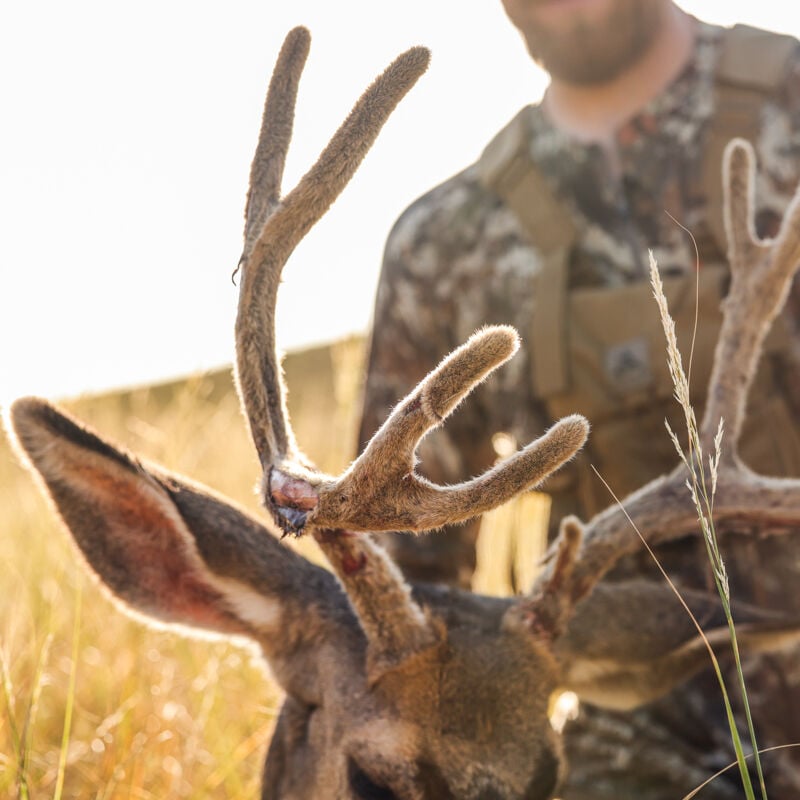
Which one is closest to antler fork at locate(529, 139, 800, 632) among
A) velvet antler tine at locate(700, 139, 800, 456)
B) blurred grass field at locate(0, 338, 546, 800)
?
velvet antler tine at locate(700, 139, 800, 456)

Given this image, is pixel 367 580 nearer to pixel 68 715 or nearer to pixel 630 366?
pixel 68 715

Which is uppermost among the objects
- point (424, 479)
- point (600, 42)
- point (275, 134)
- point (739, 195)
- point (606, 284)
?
point (600, 42)

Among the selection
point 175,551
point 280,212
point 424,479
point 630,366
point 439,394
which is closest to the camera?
point 439,394

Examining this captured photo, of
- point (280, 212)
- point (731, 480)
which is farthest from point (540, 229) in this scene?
point (280, 212)

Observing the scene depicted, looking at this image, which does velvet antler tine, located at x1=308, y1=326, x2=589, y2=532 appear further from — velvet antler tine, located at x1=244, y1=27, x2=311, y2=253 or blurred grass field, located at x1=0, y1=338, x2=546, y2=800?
velvet antler tine, located at x1=244, y1=27, x2=311, y2=253

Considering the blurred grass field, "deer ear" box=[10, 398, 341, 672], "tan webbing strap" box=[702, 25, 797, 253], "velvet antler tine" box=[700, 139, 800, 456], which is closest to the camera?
"deer ear" box=[10, 398, 341, 672]

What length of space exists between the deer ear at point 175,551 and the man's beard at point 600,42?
7.67 ft

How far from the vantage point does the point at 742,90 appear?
12.1 feet

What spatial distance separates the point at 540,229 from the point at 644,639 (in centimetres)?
189

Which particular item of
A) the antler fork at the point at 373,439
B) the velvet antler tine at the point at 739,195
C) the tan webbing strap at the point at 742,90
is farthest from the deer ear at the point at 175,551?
the tan webbing strap at the point at 742,90

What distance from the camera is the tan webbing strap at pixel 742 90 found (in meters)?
3.60

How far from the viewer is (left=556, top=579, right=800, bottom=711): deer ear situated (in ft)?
8.16

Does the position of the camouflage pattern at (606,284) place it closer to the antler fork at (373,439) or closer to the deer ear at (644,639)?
the deer ear at (644,639)

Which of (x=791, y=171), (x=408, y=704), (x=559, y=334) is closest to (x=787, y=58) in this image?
(x=791, y=171)
